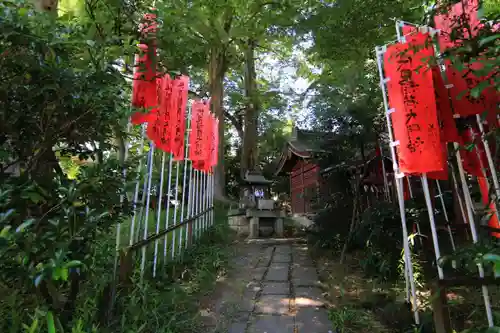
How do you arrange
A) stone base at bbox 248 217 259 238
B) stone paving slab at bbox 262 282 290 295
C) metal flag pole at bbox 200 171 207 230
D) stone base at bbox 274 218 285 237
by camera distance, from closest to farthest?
stone paving slab at bbox 262 282 290 295 → metal flag pole at bbox 200 171 207 230 → stone base at bbox 248 217 259 238 → stone base at bbox 274 218 285 237

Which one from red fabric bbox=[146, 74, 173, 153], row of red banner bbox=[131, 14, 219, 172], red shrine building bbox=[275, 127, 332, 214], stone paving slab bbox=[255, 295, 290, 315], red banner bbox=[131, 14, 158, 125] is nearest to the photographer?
red banner bbox=[131, 14, 158, 125]

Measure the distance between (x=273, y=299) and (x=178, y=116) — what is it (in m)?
3.02

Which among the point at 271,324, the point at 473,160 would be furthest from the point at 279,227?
the point at 473,160

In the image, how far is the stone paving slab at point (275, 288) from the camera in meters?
4.67

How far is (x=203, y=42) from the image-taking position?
10961mm

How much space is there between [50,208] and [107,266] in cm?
202

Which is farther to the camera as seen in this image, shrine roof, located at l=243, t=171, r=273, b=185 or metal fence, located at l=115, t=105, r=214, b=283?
shrine roof, located at l=243, t=171, r=273, b=185

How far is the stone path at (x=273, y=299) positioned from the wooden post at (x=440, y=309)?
4.29 ft

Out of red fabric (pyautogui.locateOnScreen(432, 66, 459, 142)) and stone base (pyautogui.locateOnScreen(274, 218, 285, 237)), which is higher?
red fabric (pyautogui.locateOnScreen(432, 66, 459, 142))

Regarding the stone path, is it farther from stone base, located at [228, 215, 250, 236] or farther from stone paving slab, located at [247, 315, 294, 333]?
stone base, located at [228, 215, 250, 236]

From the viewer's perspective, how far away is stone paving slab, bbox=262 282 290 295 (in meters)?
4.67

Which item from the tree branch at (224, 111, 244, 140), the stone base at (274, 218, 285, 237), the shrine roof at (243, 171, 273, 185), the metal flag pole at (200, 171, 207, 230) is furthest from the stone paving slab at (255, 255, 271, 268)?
the tree branch at (224, 111, 244, 140)

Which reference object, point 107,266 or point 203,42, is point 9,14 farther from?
point 203,42

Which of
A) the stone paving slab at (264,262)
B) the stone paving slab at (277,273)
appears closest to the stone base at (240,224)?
the stone paving slab at (264,262)
